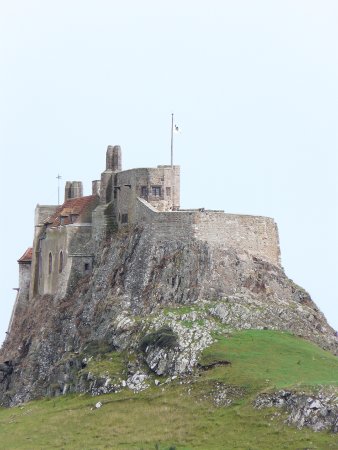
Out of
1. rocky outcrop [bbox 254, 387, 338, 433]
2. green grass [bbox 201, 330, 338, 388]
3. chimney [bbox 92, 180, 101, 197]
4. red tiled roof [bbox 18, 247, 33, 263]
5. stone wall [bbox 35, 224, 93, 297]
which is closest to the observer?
rocky outcrop [bbox 254, 387, 338, 433]

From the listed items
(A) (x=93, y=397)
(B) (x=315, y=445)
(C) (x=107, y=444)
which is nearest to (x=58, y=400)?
(A) (x=93, y=397)

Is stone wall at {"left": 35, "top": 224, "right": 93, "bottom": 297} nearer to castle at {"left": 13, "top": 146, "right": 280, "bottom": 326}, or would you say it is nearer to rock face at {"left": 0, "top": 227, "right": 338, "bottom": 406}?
castle at {"left": 13, "top": 146, "right": 280, "bottom": 326}

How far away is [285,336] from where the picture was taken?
14538cm

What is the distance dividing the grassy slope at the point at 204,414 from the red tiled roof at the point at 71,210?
24515 mm

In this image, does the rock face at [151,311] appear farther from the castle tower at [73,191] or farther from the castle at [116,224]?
the castle tower at [73,191]

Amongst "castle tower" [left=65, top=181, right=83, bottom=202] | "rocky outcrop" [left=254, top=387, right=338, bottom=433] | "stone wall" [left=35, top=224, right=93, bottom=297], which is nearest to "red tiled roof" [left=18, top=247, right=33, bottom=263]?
"castle tower" [left=65, top=181, right=83, bottom=202]

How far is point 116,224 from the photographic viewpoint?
16125 cm

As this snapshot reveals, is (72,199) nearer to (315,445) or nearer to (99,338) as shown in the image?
(99,338)

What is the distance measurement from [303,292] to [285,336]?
33.1 feet

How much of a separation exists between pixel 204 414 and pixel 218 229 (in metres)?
23.1

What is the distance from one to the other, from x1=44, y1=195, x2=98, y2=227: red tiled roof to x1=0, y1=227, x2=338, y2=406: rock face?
6.24m

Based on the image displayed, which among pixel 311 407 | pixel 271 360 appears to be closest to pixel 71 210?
pixel 271 360

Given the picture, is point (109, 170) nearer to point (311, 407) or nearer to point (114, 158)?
point (114, 158)

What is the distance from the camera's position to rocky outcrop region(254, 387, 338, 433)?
12600 centimetres
